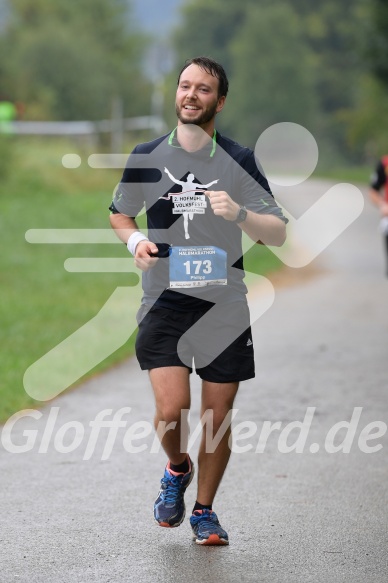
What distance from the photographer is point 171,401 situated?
587 cm

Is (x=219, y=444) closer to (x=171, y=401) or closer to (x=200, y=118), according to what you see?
(x=171, y=401)

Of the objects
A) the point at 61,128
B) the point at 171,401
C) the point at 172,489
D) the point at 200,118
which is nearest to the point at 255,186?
the point at 200,118

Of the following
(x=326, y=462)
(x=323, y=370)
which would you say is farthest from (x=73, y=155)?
(x=326, y=462)

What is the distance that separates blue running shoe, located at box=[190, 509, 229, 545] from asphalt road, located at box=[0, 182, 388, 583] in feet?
0.16

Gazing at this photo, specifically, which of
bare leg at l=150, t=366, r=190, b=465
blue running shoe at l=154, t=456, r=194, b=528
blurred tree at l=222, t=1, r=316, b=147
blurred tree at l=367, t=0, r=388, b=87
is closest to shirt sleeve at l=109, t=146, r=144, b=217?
bare leg at l=150, t=366, r=190, b=465

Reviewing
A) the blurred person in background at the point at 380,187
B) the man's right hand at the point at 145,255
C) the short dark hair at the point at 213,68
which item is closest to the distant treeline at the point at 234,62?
the blurred person in background at the point at 380,187

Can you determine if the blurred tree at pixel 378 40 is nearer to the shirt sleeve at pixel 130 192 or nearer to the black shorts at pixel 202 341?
the shirt sleeve at pixel 130 192

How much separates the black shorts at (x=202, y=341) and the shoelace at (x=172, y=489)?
0.49m

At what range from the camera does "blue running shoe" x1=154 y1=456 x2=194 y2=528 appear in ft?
19.5

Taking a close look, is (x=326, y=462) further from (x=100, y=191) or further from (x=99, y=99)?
(x=99, y=99)

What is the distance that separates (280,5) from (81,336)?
101416 mm

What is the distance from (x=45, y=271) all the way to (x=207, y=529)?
1411cm

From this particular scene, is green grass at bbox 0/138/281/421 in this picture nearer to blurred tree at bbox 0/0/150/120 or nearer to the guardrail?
the guardrail

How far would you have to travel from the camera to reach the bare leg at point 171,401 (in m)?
5.88
